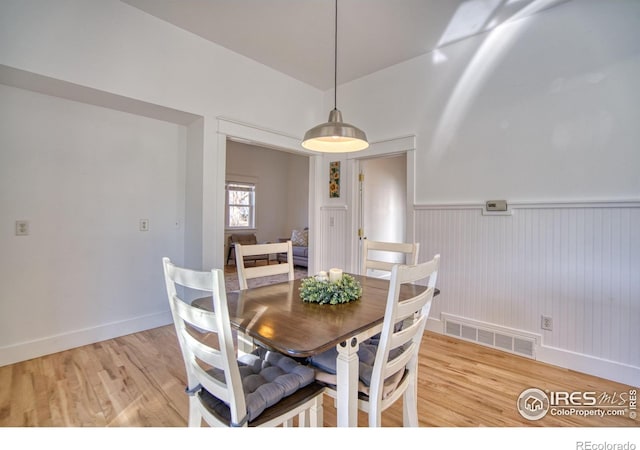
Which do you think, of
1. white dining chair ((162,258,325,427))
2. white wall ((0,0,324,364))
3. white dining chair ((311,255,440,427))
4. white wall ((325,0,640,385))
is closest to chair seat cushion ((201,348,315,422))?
white dining chair ((162,258,325,427))

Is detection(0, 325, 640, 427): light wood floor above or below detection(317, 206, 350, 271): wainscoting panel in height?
below

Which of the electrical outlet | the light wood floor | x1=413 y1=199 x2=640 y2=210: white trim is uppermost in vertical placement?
x1=413 y1=199 x2=640 y2=210: white trim

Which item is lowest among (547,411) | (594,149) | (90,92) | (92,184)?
(547,411)

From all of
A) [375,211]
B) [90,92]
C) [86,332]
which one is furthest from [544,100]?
[86,332]

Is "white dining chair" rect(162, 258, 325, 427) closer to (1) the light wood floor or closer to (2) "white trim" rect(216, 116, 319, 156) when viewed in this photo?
(1) the light wood floor

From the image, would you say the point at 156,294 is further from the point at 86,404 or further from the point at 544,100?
the point at 544,100

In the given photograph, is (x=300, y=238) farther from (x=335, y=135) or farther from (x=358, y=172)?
(x=335, y=135)

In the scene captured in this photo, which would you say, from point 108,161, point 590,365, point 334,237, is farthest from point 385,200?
point 108,161

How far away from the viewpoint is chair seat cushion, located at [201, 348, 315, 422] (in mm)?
1113

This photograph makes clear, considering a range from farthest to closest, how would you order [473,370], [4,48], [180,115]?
[180,115] → [473,370] → [4,48]

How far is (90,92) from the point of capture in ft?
7.77

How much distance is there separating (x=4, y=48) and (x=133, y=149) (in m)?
1.06

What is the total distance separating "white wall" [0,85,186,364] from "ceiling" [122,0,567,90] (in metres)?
1.07

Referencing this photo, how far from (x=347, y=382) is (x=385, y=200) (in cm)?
400
